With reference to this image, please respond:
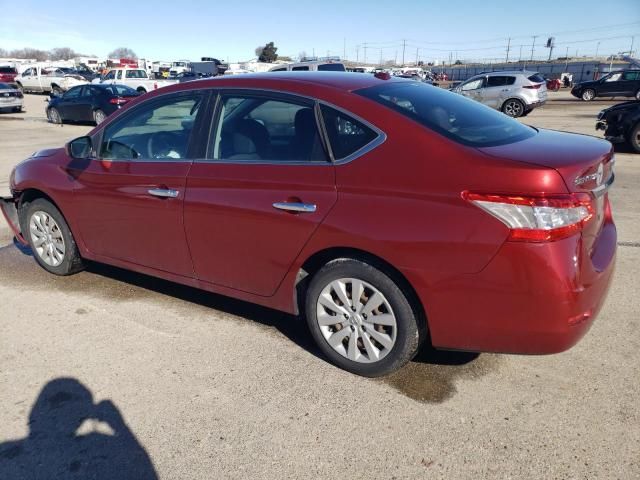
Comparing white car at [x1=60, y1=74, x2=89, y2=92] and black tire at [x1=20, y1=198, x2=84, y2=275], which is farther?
white car at [x1=60, y1=74, x2=89, y2=92]

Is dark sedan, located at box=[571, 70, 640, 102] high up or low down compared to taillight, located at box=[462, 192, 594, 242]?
down

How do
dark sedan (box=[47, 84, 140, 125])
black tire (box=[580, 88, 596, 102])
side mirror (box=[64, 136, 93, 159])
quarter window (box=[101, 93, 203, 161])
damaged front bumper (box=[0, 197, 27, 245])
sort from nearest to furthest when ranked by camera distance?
quarter window (box=[101, 93, 203, 161]), side mirror (box=[64, 136, 93, 159]), damaged front bumper (box=[0, 197, 27, 245]), dark sedan (box=[47, 84, 140, 125]), black tire (box=[580, 88, 596, 102])

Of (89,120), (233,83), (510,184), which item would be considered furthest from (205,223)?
(89,120)

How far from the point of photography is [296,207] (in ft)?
9.95

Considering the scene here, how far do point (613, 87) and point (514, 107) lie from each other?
12.8 metres

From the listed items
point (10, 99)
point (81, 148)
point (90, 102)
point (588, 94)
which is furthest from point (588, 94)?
point (81, 148)

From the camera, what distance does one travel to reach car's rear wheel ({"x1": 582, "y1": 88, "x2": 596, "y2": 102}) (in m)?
29.3

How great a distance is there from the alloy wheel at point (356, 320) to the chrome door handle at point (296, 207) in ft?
1.44

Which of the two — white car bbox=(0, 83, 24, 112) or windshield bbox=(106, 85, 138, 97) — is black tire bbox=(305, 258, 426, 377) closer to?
windshield bbox=(106, 85, 138, 97)

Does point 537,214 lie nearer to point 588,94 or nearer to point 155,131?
point 155,131

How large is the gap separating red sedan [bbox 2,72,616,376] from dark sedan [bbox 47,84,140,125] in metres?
16.0

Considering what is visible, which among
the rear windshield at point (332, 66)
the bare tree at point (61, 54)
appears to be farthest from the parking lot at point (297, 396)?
the bare tree at point (61, 54)

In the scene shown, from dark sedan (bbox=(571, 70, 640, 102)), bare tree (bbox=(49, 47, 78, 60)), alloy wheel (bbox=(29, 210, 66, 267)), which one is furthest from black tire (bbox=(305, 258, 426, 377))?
bare tree (bbox=(49, 47, 78, 60))

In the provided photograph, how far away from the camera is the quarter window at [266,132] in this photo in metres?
3.14
